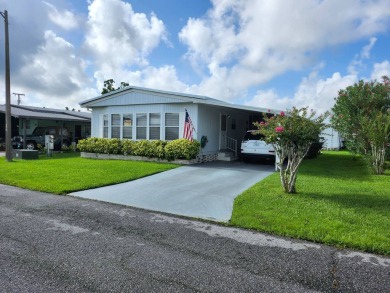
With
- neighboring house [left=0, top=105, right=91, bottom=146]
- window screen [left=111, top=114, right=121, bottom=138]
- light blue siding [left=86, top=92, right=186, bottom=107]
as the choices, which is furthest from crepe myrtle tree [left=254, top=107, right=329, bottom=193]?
neighboring house [left=0, top=105, right=91, bottom=146]

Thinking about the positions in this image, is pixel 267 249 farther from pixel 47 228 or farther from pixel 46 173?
pixel 46 173

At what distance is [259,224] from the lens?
17.0 ft

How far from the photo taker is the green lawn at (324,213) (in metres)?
4.61

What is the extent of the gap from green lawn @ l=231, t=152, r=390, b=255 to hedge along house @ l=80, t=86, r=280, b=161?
5739 millimetres

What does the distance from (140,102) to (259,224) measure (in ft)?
38.9

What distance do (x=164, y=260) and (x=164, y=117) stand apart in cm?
1187

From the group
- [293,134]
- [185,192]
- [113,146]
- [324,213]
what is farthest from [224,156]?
[324,213]

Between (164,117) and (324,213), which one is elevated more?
(164,117)

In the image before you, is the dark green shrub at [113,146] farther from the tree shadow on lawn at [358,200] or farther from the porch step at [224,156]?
A: the tree shadow on lawn at [358,200]

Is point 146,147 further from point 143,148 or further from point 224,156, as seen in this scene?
point 224,156

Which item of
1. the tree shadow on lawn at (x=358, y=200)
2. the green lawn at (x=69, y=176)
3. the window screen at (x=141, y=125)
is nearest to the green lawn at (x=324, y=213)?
the tree shadow on lawn at (x=358, y=200)

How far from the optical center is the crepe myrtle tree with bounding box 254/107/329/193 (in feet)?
23.4

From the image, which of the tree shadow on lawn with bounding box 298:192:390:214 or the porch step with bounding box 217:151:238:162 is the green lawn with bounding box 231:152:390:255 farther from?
A: the porch step with bounding box 217:151:238:162

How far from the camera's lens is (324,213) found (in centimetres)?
582
